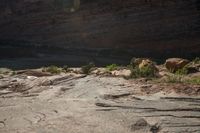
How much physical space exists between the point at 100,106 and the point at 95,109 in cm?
25

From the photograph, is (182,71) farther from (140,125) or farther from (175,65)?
(140,125)

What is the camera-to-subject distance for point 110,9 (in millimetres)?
24188

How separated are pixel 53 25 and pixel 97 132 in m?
19.0

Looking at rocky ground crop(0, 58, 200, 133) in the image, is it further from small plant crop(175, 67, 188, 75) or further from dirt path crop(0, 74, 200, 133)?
small plant crop(175, 67, 188, 75)

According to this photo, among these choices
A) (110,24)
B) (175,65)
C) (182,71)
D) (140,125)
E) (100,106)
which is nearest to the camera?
(140,125)

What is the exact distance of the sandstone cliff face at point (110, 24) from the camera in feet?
75.6

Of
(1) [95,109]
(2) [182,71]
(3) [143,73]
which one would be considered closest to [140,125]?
(1) [95,109]

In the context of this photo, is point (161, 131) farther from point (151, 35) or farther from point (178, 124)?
point (151, 35)

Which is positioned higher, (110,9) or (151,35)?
(110,9)

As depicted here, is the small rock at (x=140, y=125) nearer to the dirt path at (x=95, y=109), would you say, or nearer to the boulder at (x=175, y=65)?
the dirt path at (x=95, y=109)

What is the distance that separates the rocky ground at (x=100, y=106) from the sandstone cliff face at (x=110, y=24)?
1153 cm

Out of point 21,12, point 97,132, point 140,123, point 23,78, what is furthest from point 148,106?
point 21,12

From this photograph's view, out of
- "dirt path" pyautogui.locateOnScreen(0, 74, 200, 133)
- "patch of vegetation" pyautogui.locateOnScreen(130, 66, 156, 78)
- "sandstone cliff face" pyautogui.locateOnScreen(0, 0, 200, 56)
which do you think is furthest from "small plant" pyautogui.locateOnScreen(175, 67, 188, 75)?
"sandstone cliff face" pyautogui.locateOnScreen(0, 0, 200, 56)

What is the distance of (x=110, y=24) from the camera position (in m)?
24.2
